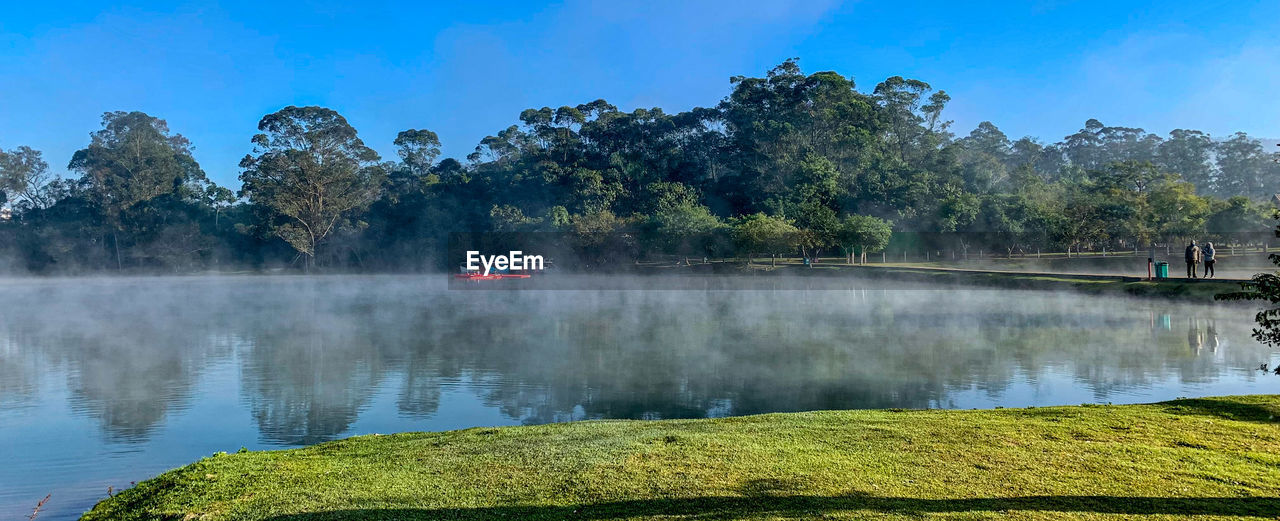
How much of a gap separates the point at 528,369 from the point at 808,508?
11.1 metres

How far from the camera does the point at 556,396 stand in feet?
42.3

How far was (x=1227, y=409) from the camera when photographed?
8.42 metres

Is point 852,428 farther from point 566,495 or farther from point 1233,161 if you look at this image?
point 1233,161

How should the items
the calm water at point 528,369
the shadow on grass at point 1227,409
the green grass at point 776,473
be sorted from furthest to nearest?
the calm water at point 528,369
the shadow on grass at point 1227,409
the green grass at point 776,473

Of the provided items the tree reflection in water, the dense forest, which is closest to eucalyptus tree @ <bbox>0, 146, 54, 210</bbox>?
the dense forest

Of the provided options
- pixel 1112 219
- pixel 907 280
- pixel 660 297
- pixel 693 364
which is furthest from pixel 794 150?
pixel 693 364

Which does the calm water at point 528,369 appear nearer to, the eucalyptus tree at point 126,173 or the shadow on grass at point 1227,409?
the shadow on grass at point 1227,409

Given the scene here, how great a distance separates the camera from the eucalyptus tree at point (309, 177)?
243 ft

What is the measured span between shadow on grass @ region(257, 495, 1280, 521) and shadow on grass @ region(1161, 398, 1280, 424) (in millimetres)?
3450

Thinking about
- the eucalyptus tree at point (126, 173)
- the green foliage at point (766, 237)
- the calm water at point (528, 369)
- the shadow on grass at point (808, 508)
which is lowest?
the calm water at point (528, 369)

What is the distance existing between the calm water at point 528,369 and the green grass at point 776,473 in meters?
2.59

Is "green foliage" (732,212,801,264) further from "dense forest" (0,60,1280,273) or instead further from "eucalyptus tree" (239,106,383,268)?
"eucalyptus tree" (239,106,383,268)

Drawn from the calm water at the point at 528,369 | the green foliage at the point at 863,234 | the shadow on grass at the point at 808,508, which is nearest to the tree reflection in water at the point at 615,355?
the calm water at the point at 528,369

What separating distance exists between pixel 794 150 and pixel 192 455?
69.7 m
